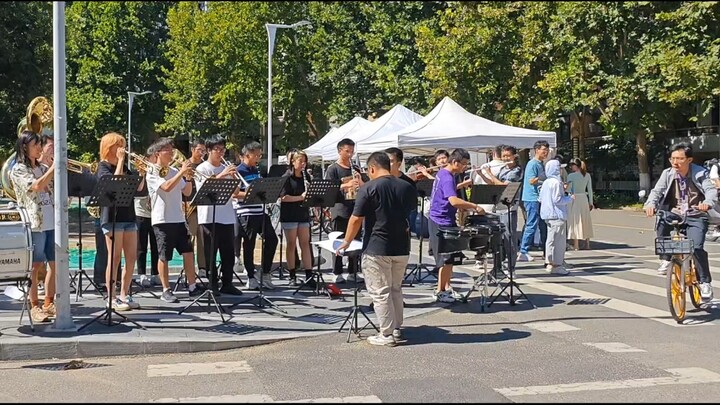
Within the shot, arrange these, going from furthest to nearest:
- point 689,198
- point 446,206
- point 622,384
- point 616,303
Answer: point 616,303, point 446,206, point 689,198, point 622,384

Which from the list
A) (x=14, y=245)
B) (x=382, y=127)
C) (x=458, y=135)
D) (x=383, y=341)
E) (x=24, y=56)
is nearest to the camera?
(x=14, y=245)

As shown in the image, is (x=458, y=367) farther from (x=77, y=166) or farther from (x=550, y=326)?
(x=77, y=166)

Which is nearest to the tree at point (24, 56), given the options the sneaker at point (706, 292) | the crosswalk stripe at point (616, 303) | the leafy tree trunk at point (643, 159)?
the crosswalk stripe at point (616, 303)

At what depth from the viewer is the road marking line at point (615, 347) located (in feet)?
27.0

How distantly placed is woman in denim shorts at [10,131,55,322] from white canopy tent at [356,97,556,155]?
30.5ft

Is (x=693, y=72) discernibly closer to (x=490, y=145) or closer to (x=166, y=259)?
(x=490, y=145)

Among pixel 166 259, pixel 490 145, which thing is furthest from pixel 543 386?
pixel 490 145

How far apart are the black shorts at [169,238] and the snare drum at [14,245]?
198 centimetres

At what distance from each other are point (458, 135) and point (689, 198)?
7.72m

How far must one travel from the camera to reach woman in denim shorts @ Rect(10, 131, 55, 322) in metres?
8.85

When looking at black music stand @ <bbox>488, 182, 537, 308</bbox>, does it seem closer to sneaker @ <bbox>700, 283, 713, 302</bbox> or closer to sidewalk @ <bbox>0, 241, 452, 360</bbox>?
sidewalk @ <bbox>0, 241, 452, 360</bbox>

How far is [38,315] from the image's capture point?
9.26 metres

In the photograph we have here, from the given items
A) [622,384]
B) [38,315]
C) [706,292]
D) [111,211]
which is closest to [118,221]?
[111,211]

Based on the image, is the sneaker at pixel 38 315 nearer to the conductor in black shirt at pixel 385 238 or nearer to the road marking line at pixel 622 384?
the conductor in black shirt at pixel 385 238
